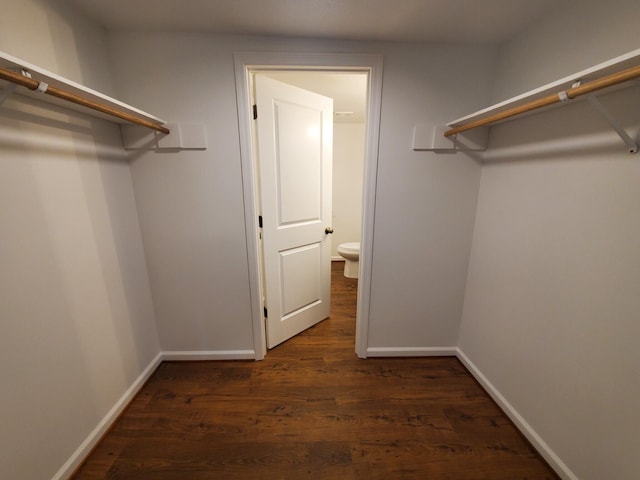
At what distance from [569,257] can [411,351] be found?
1194 mm

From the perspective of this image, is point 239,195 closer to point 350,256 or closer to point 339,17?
point 339,17

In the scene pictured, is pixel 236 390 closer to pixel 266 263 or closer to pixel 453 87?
pixel 266 263

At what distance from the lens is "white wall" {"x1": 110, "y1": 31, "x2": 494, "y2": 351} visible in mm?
1418

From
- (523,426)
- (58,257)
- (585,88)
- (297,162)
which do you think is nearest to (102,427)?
(58,257)

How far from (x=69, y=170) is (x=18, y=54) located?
44 centimetres

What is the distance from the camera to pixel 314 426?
4.50 feet

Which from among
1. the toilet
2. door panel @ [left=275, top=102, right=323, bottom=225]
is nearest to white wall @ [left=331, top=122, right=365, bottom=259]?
the toilet

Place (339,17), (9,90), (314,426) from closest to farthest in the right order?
(9,90), (339,17), (314,426)

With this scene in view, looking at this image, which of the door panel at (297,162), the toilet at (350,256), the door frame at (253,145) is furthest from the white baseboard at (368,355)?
the toilet at (350,256)

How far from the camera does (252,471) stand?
3.81ft

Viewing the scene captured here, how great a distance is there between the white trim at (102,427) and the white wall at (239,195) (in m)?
0.25

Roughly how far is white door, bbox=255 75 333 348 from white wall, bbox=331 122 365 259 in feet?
5.40

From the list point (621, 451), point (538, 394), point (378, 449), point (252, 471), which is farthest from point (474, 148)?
point (252, 471)

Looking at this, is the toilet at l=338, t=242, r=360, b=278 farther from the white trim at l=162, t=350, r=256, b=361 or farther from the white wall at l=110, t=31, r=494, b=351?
the white trim at l=162, t=350, r=256, b=361
